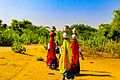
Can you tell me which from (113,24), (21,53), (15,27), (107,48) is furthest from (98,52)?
(15,27)

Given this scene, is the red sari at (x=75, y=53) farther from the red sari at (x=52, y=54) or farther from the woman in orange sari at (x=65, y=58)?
the red sari at (x=52, y=54)

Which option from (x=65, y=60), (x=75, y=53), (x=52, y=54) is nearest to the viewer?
(x=65, y=60)

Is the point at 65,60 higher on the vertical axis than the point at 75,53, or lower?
lower

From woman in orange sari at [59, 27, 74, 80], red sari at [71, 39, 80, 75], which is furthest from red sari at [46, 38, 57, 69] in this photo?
woman in orange sari at [59, 27, 74, 80]

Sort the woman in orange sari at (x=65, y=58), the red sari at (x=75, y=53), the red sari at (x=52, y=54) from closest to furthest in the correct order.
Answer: the woman in orange sari at (x=65, y=58), the red sari at (x=75, y=53), the red sari at (x=52, y=54)

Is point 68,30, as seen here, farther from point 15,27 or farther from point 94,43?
point 15,27

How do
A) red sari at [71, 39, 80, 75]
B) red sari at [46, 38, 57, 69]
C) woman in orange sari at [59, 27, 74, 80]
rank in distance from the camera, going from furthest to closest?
red sari at [46, 38, 57, 69] → red sari at [71, 39, 80, 75] → woman in orange sari at [59, 27, 74, 80]

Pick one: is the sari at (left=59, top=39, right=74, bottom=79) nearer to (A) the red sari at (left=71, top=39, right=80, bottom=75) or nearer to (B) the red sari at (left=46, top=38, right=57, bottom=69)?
(A) the red sari at (left=71, top=39, right=80, bottom=75)

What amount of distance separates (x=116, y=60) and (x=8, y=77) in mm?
10316

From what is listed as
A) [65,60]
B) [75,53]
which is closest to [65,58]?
[65,60]

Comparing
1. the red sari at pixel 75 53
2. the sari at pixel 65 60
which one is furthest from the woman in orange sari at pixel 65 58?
the red sari at pixel 75 53

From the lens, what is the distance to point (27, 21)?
5131 centimetres

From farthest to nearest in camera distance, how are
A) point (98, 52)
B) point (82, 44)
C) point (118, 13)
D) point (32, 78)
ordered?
point (118, 13) < point (82, 44) < point (98, 52) < point (32, 78)

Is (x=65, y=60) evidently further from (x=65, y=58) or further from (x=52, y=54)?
(x=52, y=54)
